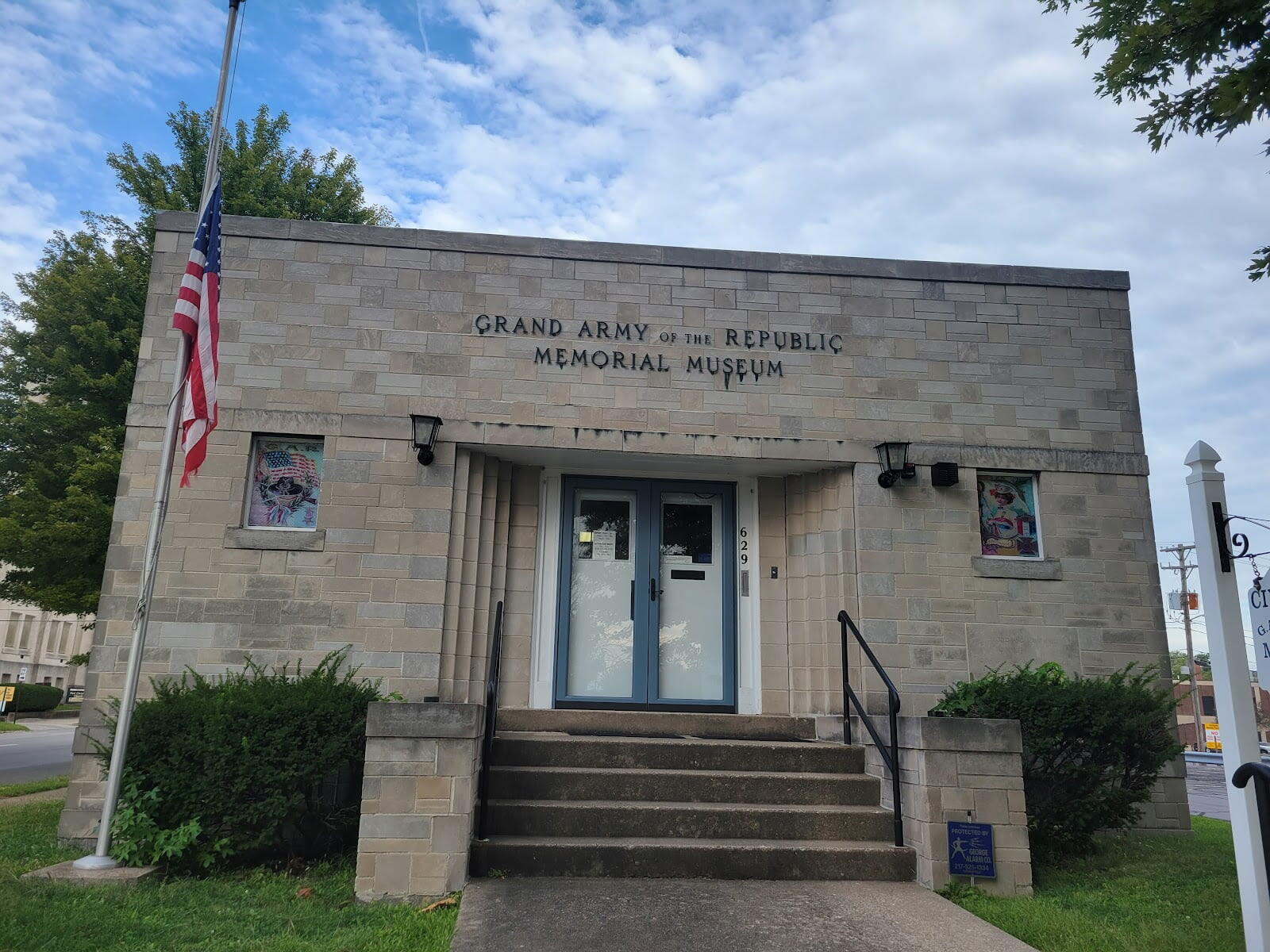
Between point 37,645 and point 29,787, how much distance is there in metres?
52.3

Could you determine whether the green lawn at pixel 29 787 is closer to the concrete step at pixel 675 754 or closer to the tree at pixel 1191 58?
the concrete step at pixel 675 754

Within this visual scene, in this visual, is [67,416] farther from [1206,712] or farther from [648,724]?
[1206,712]

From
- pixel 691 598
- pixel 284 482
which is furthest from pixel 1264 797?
pixel 284 482

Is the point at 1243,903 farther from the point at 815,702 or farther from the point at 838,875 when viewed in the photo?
the point at 815,702

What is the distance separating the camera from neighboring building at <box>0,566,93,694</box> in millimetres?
49938

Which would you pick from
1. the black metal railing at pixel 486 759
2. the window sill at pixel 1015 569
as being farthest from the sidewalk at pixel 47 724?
the window sill at pixel 1015 569

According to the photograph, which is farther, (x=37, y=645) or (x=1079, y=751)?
(x=37, y=645)

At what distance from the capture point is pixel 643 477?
343 inches

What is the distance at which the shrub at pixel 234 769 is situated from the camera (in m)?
5.77

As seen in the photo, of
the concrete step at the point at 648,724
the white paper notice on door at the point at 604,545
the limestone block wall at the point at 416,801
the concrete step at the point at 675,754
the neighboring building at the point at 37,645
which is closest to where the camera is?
the limestone block wall at the point at 416,801

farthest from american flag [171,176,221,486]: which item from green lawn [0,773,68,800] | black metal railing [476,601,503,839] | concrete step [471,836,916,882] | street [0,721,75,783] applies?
street [0,721,75,783]

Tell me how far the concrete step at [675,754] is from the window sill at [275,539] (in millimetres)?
2410

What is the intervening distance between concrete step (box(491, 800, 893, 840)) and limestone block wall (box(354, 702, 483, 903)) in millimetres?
482

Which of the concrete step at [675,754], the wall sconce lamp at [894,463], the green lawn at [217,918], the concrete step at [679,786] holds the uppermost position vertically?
the wall sconce lamp at [894,463]
